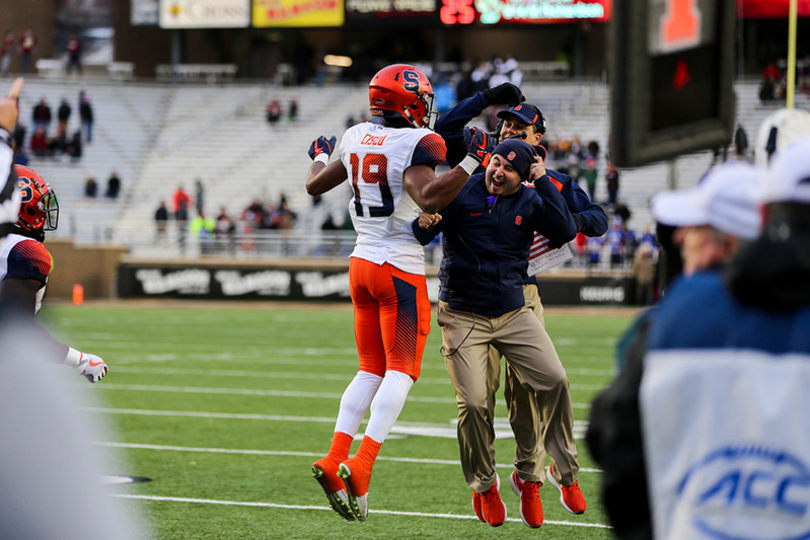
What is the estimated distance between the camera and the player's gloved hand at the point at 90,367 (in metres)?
6.62

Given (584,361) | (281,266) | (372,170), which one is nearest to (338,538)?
(372,170)

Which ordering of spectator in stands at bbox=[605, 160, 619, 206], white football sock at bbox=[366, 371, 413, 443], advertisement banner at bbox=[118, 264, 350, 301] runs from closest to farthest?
1. white football sock at bbox=[366, 371, 413, 443]
2. advertisement banner at bbox=[118, 264, 350, 301]
3. spectator in stands at bbox=[605, 160, 619, 206]

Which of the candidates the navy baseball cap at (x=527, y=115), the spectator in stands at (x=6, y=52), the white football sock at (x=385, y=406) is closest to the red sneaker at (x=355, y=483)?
the white football sock at (x=385, y=406)

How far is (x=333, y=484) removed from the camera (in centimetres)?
564

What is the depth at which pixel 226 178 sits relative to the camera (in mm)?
35438

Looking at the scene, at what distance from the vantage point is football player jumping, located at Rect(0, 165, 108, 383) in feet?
20.0

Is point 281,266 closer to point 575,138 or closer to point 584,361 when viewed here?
point 575,138

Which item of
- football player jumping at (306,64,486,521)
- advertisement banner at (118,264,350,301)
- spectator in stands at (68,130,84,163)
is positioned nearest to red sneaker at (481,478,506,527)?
football player jumping at (306,64,486,521)

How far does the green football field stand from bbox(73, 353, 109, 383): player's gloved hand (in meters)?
0.59

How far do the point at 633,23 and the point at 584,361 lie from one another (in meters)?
12.2

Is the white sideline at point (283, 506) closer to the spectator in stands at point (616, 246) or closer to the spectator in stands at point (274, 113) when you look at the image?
the spectator in stands at point (616, 246)

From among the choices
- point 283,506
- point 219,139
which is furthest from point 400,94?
point 219,139

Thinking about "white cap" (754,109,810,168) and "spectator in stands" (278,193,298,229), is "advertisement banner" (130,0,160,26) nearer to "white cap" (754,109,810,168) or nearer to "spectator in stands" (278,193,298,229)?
"spectator in stands" (278,193,298,229)

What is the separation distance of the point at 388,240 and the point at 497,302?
2.13 feet
